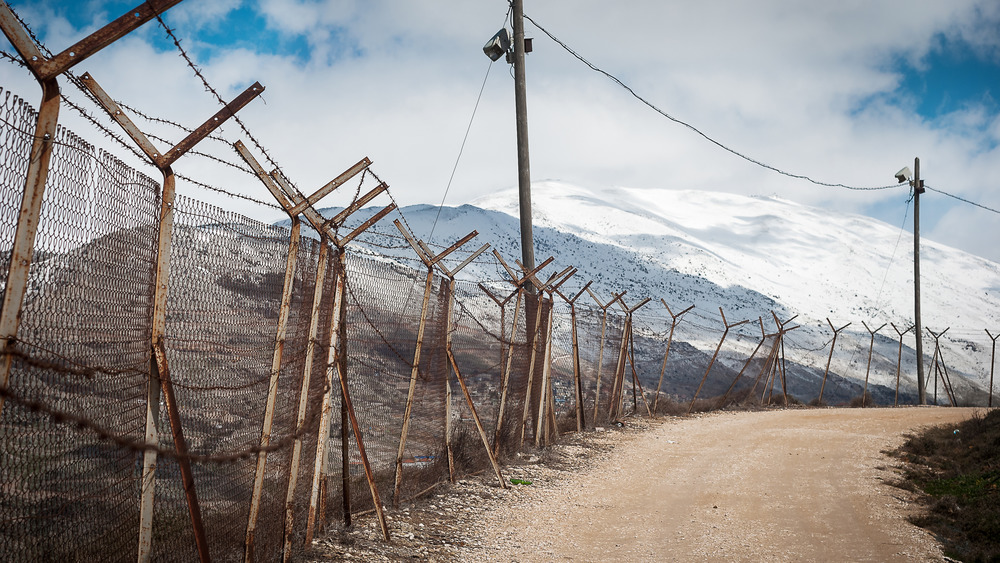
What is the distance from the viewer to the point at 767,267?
270ft

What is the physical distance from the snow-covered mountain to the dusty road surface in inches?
884

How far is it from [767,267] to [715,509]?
3163 inches

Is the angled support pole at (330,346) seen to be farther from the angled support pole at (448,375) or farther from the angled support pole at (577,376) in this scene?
the angled support pole at (577,376)

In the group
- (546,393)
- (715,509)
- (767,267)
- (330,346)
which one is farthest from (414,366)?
(767,267)

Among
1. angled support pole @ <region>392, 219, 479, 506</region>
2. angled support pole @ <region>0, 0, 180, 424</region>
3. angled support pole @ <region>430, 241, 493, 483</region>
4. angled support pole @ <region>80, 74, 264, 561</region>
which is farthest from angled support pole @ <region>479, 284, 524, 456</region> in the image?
angled support pole @ <region>0, 0, 180, 424</region>

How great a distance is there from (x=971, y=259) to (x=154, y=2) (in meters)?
128

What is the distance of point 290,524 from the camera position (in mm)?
4910

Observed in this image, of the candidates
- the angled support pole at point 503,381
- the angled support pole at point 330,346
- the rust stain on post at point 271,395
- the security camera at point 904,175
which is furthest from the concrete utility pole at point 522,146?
the security camera at point 904,175

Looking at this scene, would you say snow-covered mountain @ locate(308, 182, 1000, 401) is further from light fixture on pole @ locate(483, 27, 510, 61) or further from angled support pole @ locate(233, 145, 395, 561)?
angled support pole @ locate(233, 145, 395, 561)

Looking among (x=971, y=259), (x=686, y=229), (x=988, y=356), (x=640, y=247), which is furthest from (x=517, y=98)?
(x=971, y=259)

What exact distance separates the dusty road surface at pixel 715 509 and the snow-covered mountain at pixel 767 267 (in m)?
22.4

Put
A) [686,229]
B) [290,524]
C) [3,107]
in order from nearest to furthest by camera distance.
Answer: [3,107] < [290,524] < [686,229]

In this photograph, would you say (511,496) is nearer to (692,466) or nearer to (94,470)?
(692,466)

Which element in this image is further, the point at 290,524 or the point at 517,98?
the point at 517,98
